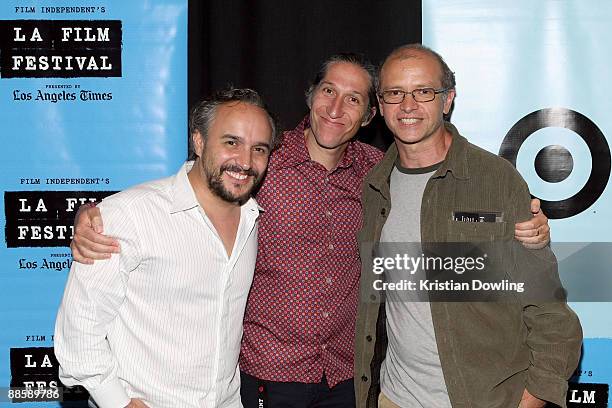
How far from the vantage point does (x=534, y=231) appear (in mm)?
1829

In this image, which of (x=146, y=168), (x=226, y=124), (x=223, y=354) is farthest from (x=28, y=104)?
(x=223, y=354)

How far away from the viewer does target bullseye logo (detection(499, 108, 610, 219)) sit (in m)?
2.74

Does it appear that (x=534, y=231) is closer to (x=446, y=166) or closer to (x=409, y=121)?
(x=446, y=166)

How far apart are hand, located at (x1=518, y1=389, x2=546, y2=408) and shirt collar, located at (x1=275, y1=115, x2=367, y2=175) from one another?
96 centimetres

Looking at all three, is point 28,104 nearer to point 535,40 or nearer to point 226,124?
point 226,124

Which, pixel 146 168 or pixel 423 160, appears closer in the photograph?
pixel 423 160

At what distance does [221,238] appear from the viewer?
71.7 inches

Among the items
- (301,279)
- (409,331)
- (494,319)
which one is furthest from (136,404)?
(494,319)

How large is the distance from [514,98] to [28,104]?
7.23 feet

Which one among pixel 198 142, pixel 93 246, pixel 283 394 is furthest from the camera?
pixel 283 394

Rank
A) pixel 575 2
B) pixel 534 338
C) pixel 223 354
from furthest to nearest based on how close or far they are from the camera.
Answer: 1. pixel 575 2
2. pixel 534 338
3. pixel 223 354

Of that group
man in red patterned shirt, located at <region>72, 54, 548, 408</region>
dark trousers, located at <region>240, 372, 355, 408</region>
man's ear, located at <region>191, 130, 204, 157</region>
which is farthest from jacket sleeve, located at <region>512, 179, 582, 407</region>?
man's ear, located at <region>191, 130, 204, 157</region>

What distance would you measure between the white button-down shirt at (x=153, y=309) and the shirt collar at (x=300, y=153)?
1.74 ft

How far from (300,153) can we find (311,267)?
1.38 ft
